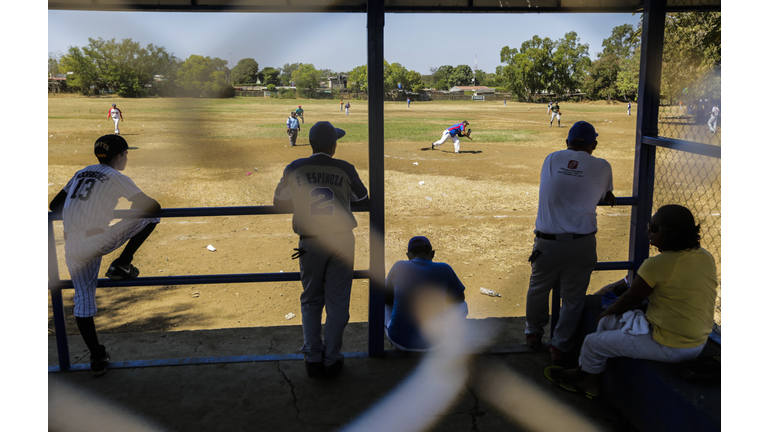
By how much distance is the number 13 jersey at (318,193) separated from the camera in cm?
328

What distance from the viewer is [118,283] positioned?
3.54 meters

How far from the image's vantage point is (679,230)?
263cm

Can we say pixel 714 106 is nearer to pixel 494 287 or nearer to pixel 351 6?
pixel 494 287

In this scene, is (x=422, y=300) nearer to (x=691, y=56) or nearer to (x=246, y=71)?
(x=691, y=56)

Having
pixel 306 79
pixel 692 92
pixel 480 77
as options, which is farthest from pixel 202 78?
pixel 480 77

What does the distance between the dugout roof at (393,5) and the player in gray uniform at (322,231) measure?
0.97 meters

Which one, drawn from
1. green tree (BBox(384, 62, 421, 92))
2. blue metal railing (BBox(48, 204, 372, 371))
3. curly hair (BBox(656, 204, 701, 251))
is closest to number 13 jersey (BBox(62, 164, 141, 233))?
blue metal railing (BBox(48, 204, 372, 371))

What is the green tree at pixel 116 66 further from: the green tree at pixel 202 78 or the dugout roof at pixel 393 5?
the dugout roof at pixel 393 5

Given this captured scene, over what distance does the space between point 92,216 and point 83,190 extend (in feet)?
0.58

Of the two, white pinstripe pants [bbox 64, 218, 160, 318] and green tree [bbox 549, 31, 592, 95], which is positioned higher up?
green tree [bbox 549, 31, 592, 95]

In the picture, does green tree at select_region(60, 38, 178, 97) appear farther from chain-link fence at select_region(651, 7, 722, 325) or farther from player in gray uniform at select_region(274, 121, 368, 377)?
player in gray uniform at select_region(274, 121, 368, 377)

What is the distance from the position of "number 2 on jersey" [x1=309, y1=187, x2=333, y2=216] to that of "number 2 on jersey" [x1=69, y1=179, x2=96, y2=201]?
1.43 metres

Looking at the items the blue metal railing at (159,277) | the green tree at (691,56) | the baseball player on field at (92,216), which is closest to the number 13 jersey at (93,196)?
the baseball player on field at (92,216)

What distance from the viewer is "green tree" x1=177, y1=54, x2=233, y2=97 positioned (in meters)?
71.2
